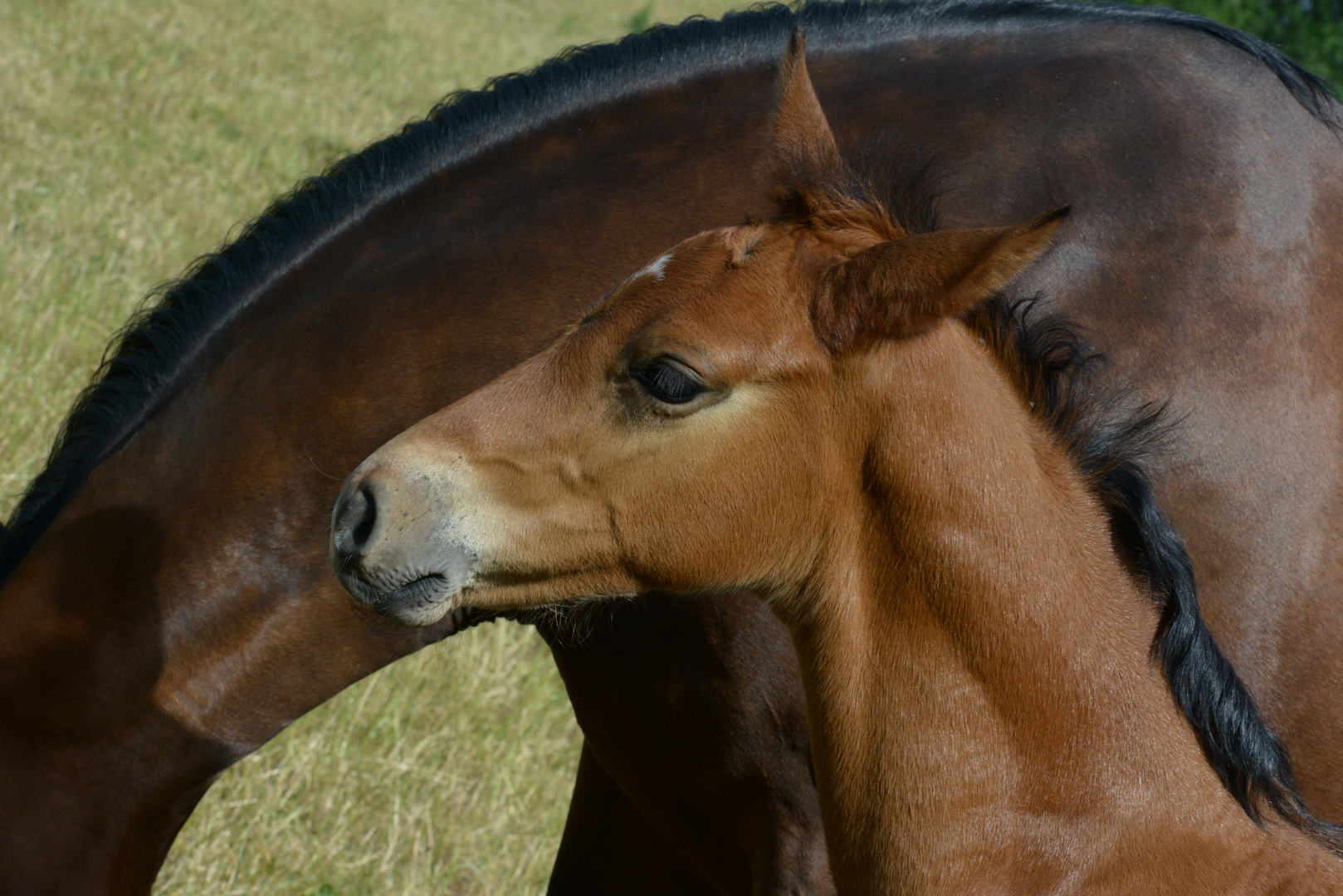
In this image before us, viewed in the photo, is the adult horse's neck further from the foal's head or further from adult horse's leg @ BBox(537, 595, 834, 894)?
adult horse's leg @ BBox(537, 595, 834, 894)

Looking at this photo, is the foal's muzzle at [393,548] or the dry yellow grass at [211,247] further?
the dry yellow grass at [211,247]

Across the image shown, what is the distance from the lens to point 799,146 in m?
2.39

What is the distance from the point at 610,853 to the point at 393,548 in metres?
1.68

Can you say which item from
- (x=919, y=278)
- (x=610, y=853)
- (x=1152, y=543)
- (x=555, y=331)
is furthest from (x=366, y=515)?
(x=610, y=853)

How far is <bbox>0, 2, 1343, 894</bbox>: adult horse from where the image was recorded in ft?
8.55

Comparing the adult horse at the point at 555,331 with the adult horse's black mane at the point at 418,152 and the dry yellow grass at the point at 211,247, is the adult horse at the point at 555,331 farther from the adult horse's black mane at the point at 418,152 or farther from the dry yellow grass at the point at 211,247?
the dry yellow grass at the point at 211,247

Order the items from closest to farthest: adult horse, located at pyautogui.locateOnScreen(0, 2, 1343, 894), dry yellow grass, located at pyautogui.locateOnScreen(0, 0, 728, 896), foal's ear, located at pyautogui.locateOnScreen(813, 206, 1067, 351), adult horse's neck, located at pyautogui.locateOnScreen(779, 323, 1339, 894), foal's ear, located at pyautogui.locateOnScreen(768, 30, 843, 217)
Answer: foal's ear, located at pyautogui.locateOnScreen(813, 206, 1067, 351), adult horse's neck, located at pyautogui.locateOnScreen(779, 323, 1339, 894), foal's ear, located at pyautogui.locateOnScreen(768, 30, 843, 217), adult horse, located at pyautogui.locateOnScreen(0, 2, 1343, 894), dry yellow grass, located at pyautogui.locateOnScreen(0, 0, 728, 896)

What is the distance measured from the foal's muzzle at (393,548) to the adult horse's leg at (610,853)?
131cm

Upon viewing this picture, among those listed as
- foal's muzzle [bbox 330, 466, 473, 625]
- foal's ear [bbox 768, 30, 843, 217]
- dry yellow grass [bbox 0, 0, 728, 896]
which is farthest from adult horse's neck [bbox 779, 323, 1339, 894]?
dry yellow grass [bbox 0, 0, 728, 896]

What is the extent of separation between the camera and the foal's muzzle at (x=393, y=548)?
7.06 feet

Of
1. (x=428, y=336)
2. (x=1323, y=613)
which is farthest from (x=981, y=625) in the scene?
(x=428, y=336)

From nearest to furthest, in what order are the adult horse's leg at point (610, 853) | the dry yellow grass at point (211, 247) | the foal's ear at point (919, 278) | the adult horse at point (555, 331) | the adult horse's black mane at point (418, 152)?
the foal's ear at point (919, 278), the adult horse at point (555, 331), the adult horse's black mane at point (418, 152), the adult horse's leg at point (610, 853), the dry yellow grass at point (211, 247)

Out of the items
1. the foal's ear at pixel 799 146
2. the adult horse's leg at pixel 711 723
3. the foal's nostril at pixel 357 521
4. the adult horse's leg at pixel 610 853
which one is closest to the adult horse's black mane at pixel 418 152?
the foal's ear at pixel 799 146

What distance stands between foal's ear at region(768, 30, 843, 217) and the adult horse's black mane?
558mm
